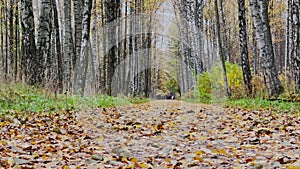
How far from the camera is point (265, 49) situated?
14.6 m

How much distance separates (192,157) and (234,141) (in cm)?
141

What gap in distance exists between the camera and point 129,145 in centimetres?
595

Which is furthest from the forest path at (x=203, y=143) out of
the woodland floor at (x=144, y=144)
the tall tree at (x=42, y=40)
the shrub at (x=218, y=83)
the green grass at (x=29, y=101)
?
the shrub at (x=218, y=83)

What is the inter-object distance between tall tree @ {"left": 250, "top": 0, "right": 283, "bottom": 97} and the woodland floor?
567 centimetres

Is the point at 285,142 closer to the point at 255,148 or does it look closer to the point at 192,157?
the point at 255,148

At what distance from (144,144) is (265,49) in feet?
32.1

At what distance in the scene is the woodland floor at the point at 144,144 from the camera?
451 cm

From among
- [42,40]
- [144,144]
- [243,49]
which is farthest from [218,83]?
[144,144]

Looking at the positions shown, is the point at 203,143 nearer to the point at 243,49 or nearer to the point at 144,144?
the point at 144,144

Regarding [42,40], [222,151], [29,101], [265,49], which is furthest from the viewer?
[265,49]

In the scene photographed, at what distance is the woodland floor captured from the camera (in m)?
4.51

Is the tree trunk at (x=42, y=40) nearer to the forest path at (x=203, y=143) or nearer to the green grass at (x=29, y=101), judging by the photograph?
the green grass at (x=29, y=101)

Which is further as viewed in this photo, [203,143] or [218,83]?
[218,83]

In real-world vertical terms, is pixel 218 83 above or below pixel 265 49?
below
